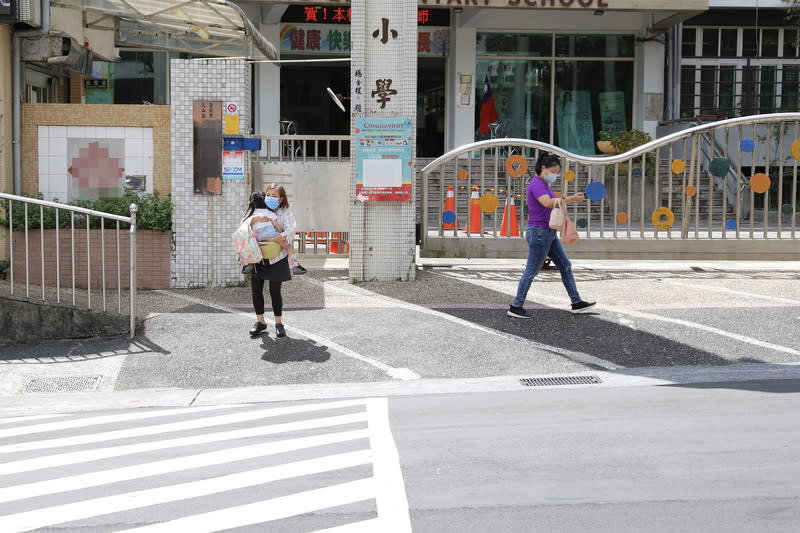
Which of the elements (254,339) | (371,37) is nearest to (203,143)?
(371,37)

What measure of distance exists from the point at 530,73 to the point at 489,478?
72.7ft

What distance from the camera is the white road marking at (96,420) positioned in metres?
6.89

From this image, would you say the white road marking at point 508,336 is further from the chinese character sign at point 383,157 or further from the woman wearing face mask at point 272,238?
the woman wearing face mask at point 272,238

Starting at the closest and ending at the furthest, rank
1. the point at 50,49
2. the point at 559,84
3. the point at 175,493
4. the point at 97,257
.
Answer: the point at 175,493 < the point at 97,257 < the point at 50,49 < the point at 559,84

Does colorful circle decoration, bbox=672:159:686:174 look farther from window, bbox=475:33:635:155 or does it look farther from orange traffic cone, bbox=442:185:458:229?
window, bbox=475:33:635:155

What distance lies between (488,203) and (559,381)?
5.50 meters

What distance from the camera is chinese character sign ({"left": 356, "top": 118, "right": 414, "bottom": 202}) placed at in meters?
12.3

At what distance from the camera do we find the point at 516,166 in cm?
1382

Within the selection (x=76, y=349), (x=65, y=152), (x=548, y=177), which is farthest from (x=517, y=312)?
(x=65, y=152)

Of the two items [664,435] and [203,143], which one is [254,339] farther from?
[664,435]

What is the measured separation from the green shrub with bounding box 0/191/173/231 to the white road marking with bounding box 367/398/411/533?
575 cm

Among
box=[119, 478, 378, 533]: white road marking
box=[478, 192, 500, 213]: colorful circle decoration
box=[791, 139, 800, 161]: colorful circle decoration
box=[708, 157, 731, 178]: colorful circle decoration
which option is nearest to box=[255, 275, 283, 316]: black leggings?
box=[119, 478, 378, 533]: white road marking

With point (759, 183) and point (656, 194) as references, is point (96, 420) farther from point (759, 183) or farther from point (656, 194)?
point (759, 183)

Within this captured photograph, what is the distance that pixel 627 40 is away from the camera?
26422 mm
